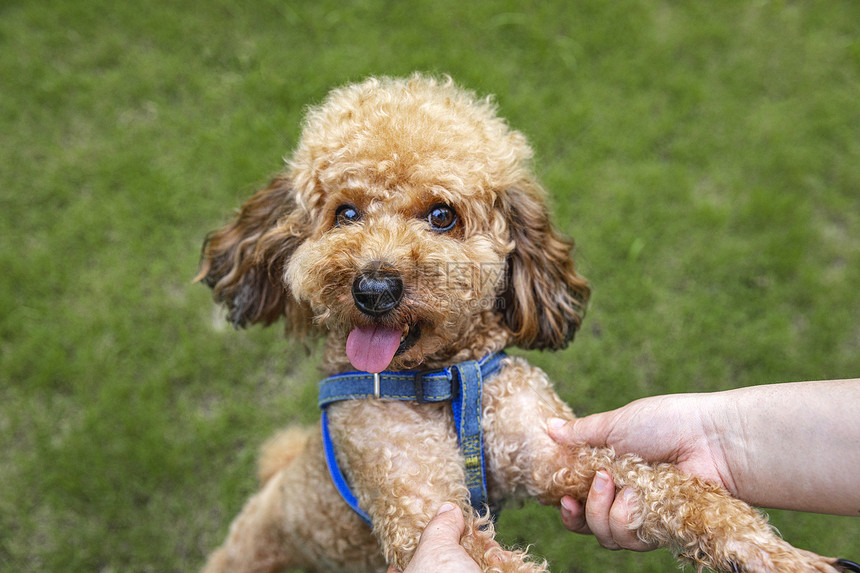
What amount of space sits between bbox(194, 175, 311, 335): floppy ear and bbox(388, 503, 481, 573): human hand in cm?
88

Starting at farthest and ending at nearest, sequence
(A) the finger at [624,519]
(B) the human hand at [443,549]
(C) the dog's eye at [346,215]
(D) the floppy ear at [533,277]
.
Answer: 1. (D) the floppy ear at [533,277]
2. (C) the dog's eye at [346,215]
3. (A) the finger at [624,519]
4. (B) the human hand at [443,549]

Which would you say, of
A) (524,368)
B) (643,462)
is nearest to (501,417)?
(524,368)

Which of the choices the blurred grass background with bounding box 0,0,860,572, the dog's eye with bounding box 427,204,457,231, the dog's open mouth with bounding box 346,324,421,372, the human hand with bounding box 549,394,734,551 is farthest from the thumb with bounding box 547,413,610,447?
the blurred grass background with bounding box 0,0,860,572

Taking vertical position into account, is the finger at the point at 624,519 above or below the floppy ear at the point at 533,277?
below

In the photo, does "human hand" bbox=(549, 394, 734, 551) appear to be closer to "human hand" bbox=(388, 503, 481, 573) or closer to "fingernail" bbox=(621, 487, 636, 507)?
"fingernail" bbox=(621, 487, 636, 507)

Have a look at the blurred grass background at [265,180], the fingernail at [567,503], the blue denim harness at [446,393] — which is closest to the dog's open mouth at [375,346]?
the blue denim harness at [446,393]

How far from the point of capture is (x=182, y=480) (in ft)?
9.78

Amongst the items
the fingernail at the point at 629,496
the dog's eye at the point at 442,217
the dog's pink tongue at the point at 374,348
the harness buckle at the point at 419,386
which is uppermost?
the dog's eye at the point at 442,217

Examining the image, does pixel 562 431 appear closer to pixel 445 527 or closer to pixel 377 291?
pixel 445 527

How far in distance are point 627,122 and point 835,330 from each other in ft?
5.74

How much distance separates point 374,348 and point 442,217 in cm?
50

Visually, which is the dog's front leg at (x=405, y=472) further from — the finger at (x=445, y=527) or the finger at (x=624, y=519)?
the finger at (x=624, y=519)

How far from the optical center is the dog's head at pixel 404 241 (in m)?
1.65

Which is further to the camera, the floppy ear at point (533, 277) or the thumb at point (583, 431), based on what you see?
the floppy ear at point (533, 277)
